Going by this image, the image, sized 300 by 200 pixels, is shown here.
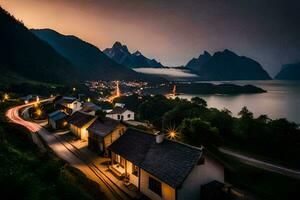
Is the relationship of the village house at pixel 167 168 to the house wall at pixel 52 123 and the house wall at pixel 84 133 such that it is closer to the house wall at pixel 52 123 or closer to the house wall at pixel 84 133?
the house wall at pixel 84 133

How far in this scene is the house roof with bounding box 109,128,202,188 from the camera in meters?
22.3

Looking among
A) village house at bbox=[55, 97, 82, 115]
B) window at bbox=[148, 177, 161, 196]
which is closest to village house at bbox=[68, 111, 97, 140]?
window at bbox=[148, 177, 161, 196]

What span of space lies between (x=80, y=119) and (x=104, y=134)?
17.8 m

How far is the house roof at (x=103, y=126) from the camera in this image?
42438mm

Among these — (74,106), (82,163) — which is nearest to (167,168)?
(82,163)

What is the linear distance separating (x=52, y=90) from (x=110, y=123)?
418 feet

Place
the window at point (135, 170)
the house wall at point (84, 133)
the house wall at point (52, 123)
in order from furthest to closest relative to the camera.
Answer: the house wall at point (52, 123) < the house wall at point (84, 133) < the window at point (135, 170)

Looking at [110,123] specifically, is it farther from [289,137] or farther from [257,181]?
[289,137]

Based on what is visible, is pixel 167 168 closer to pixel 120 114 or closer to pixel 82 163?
pixel 82 163

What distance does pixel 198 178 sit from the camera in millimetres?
23094

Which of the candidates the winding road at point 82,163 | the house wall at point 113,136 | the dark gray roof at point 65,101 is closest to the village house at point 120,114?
the dark gray roof at point 65,101

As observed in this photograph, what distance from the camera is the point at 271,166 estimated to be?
47250 mm

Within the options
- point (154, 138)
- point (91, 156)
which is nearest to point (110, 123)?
point (91, 156)

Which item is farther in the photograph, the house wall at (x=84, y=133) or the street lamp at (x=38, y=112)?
the street lamp at (x=38, y=112)
